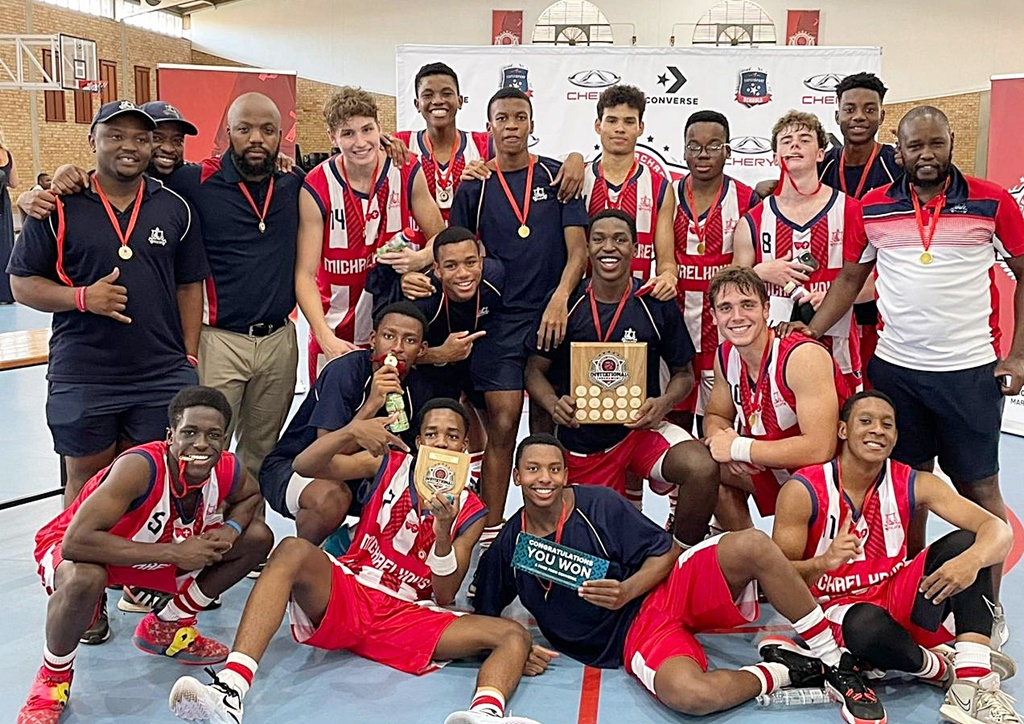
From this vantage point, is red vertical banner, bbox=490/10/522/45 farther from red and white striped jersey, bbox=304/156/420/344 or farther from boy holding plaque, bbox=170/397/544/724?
boy holding plaque, bbox=170/397/544/724

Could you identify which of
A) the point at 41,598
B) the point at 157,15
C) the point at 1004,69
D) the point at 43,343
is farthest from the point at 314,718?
the point at 157,15

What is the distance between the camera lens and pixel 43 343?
26.2ft

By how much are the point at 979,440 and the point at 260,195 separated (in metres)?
3.32

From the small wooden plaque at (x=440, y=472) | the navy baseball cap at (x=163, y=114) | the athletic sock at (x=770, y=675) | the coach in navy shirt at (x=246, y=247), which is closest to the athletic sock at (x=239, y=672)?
the small wooden plaque at (x=440, y=472)

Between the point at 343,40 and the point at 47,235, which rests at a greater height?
the point at 343,40

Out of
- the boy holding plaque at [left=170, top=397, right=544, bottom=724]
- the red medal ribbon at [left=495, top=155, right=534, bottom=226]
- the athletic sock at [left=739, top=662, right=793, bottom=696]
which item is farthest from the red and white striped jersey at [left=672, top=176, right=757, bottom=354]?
the athletic sock at [left=739, top=662, right=793, bottom=696]

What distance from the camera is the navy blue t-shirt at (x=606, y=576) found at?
3.67m

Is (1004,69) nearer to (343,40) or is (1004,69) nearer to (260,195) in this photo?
(343,40)

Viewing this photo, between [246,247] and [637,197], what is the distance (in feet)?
6.32

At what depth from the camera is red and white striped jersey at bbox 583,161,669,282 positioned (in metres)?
4.86

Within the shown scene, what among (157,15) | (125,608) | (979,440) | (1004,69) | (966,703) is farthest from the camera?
(157,15)

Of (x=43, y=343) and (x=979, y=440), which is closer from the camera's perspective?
(x=979, y=440)

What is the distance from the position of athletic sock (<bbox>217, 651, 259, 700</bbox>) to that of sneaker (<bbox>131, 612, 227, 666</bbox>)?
2.00 feet

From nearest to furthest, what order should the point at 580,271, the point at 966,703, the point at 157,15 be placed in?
the point at 966,703
the point at 580,271
the point at 157,15
